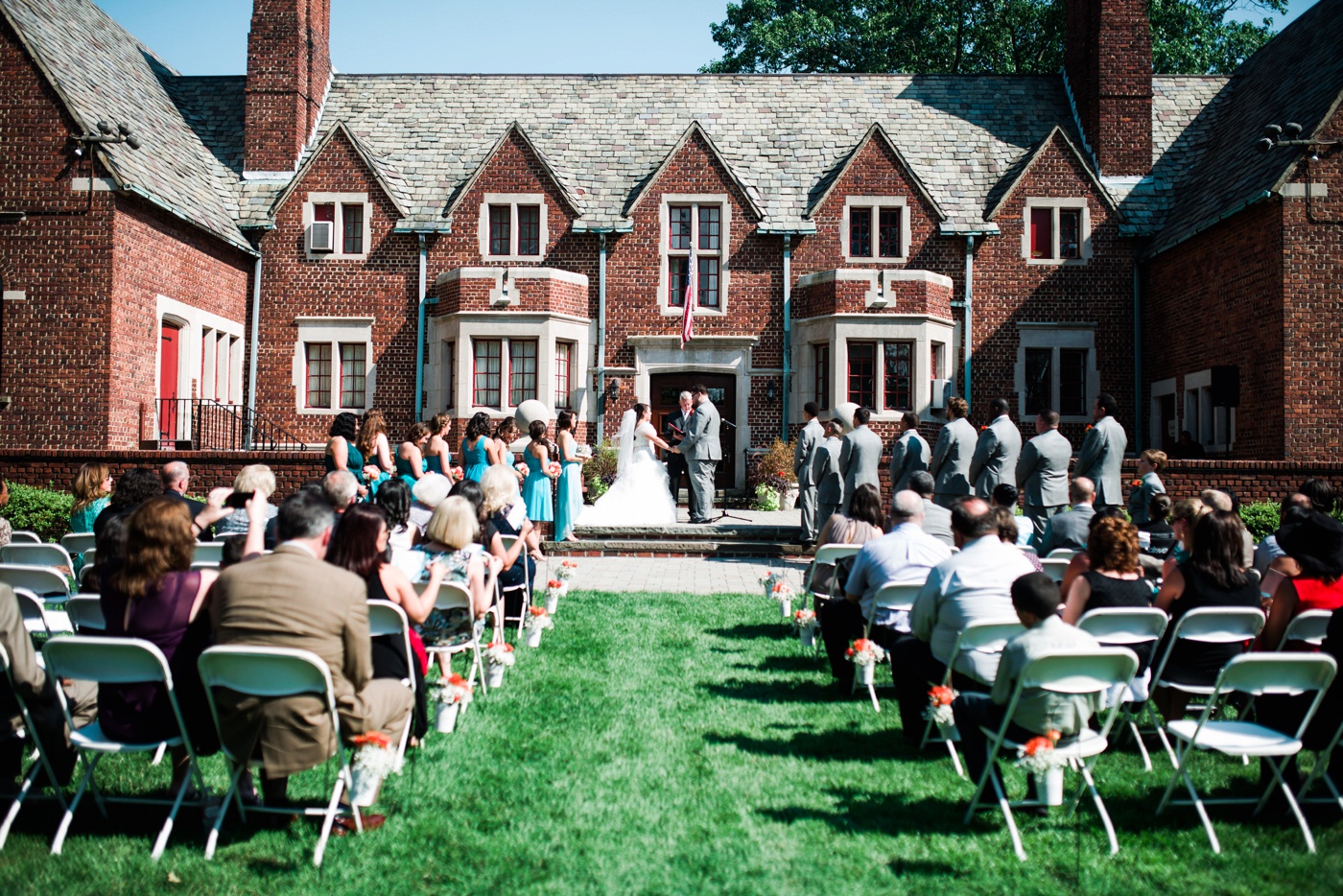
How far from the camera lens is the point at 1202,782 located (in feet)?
16.6

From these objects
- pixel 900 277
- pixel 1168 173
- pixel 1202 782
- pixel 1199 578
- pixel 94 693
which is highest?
pixel 1168 173

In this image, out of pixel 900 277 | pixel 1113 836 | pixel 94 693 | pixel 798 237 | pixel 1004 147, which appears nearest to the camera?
pixel 1113 836

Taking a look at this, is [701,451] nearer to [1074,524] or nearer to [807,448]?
[807,448]

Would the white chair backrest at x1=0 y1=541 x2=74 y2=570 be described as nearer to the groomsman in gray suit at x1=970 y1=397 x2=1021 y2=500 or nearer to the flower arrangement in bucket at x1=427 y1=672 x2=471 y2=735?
the flower arrangement in bucket at x1=427 y1=672 x2=471 y2=735

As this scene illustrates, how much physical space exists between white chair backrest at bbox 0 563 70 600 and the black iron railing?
10.4 m

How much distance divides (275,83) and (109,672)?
2010 cm

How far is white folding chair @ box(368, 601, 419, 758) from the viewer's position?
478 centimetres

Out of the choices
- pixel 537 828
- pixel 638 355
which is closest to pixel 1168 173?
pixel 638 355

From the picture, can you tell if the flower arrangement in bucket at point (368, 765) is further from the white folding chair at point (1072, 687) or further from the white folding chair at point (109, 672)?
the white folding chair at point (1072, 687)

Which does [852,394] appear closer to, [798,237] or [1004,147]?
[798,237]

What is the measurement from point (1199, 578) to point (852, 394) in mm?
14300

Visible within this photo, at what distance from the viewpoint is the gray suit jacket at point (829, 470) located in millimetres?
12586

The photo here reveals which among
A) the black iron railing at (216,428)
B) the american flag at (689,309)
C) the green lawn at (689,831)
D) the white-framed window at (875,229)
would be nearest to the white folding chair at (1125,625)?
the green lawn at (689,831)

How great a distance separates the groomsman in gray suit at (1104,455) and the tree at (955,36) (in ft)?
80.2
